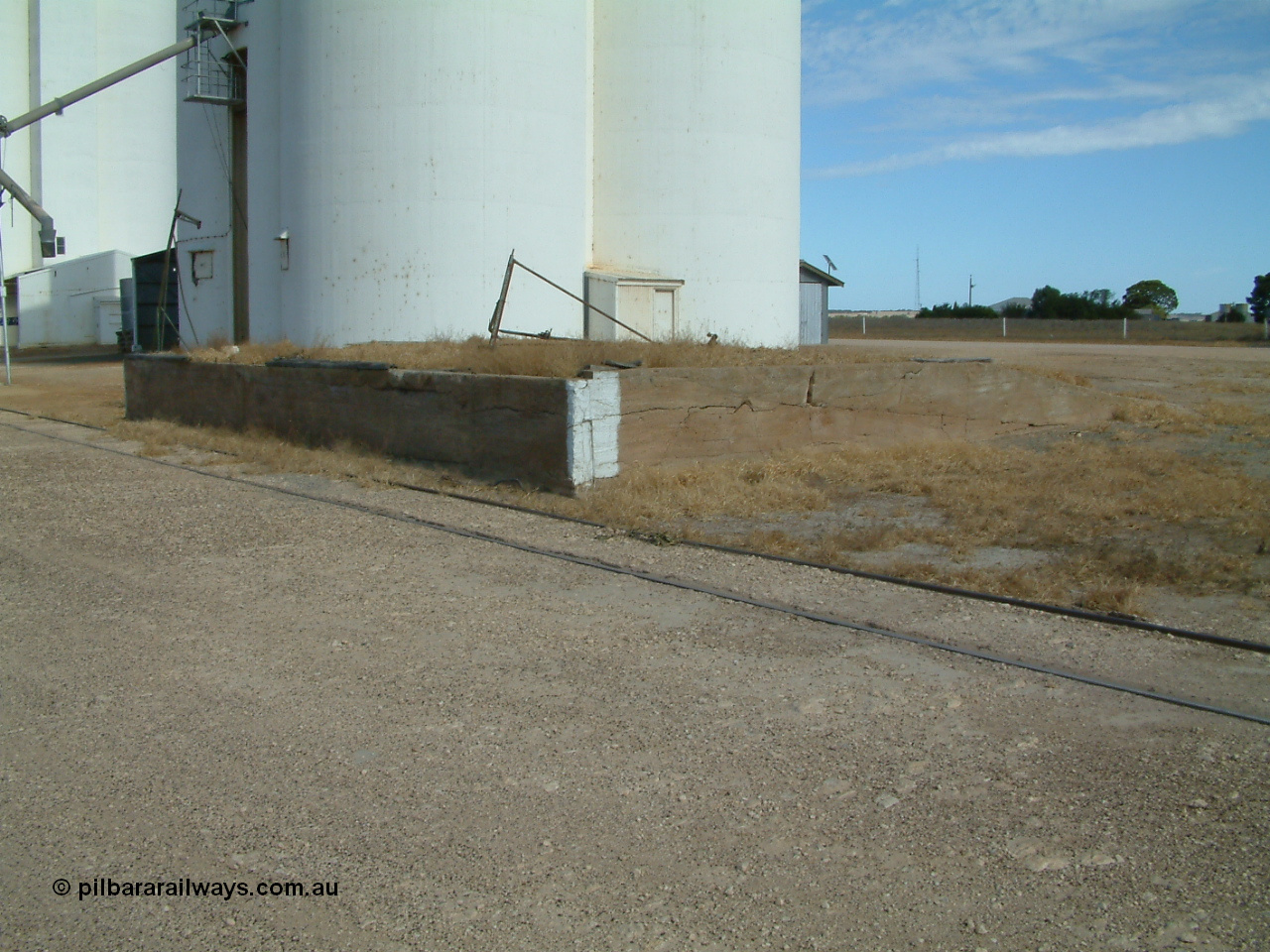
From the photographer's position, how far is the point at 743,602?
23.4 ft

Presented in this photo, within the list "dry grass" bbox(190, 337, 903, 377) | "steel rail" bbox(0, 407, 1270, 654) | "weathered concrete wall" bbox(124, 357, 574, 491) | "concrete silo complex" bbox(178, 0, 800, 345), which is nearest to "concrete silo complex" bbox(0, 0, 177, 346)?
"concrete silo complex" bbox(178, 0, 800, 345)

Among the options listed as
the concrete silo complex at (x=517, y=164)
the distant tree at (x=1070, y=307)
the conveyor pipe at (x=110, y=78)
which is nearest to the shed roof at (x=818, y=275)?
the concrete silo complex at (x=517, y=164)

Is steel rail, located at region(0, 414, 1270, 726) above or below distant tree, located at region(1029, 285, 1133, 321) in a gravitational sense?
below

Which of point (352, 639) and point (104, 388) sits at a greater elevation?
point (104, 388)

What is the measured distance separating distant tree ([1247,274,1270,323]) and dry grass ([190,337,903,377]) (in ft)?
225

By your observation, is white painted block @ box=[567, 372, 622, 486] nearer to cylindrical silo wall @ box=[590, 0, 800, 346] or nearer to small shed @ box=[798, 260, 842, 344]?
cylindrical silo wall @ box=[590, 0, 800, 346]

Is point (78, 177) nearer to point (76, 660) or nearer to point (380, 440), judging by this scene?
point (380, 440)

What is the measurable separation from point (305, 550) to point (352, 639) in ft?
8.32

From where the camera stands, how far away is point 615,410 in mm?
10969

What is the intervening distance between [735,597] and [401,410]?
6.47 m

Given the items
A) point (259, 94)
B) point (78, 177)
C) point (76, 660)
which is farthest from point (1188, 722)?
point (78, 177)

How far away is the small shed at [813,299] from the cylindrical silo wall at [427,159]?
15.9 m

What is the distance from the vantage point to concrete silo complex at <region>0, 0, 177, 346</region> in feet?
145

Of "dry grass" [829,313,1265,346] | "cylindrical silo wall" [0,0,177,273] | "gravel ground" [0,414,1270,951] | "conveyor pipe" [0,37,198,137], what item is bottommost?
"gravel ground" [0,414,1270,951]
